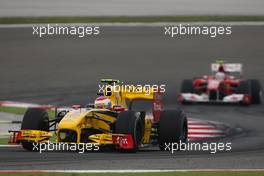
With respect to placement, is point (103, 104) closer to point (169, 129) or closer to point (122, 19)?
point (169, 129)

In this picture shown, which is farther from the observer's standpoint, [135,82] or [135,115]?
[135,82]

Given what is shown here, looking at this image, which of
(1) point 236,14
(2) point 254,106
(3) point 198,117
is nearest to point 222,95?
(2) point 254,106

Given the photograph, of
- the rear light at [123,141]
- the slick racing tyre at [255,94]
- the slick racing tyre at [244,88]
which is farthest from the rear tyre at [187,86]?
the rear light at [123,141]

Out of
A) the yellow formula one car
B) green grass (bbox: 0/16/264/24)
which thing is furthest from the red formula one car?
green grass (bbox: 0/16/264/24)

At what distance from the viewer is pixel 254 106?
98.8 ft

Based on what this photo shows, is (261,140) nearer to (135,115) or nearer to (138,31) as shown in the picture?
(135,115)

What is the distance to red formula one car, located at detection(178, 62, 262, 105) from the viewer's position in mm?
30266

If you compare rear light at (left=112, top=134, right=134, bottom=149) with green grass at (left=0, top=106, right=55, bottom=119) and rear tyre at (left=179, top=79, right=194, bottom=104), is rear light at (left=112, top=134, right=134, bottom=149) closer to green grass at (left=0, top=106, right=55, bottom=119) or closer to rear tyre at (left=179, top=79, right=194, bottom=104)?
green grass at (left=0, top=106, right=55, bottom=119)

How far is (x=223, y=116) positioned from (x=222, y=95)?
284cm

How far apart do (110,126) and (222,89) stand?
35.3 ft

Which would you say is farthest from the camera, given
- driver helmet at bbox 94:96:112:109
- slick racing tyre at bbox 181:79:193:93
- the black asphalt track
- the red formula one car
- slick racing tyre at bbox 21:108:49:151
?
slick racing tyre at bbox 181:79:193:93

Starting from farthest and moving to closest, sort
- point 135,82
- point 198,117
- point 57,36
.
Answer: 1. point 57,36
2. point 135,82
3. point 198,117

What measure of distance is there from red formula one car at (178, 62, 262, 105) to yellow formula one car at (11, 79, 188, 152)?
885 centimetres

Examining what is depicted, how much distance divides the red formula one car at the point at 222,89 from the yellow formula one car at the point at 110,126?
8.85m
